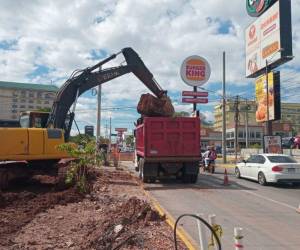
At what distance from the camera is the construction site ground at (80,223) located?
8.33 metres

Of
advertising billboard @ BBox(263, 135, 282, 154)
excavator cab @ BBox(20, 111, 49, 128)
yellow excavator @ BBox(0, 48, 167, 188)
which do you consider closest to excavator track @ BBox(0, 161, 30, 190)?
yellow excavator @ BBox(0, 48, 167, 188)

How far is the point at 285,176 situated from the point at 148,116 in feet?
21.1

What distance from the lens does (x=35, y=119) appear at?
68.6ft

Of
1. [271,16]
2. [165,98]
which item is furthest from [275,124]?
[165,98]

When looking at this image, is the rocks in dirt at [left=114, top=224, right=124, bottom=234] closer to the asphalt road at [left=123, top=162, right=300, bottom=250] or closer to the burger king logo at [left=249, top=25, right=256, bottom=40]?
the asphalt road at [left=123, top=162, right=300, bottom=250]

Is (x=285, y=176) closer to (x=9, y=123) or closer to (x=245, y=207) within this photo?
(x=245, y=207)

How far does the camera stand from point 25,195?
14.9 metres

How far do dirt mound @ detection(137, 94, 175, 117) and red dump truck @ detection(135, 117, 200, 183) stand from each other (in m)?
1.67

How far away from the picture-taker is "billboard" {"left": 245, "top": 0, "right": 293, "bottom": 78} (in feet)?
134

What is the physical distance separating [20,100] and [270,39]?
75.3 m

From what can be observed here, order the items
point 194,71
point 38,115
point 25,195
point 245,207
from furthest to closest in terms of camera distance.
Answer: point 194,71 < point 38,115 < point 25,195 < point 245,207

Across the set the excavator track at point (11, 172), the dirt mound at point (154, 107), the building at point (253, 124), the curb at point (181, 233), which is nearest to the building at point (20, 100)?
the building at point (253, 124)

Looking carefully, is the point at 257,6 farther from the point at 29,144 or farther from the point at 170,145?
the point at 29,144

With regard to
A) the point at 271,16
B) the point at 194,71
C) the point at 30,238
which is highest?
the point at 271,16
